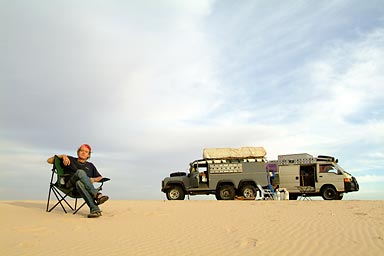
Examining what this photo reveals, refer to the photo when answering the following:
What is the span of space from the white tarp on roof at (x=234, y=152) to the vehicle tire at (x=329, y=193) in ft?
11.4

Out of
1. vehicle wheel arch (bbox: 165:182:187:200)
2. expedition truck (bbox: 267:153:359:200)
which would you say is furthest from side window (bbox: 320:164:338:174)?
vehicle wheel arch (bbox: 165:182:187:200)

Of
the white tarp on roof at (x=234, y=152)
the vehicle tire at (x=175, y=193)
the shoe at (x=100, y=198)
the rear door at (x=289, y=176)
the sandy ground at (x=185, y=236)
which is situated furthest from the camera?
the rear door at (x=289, y=176)

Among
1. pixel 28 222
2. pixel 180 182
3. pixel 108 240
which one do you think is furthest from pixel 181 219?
pixel 180 182

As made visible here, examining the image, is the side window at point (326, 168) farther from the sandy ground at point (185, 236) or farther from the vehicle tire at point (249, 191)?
the sandy ground at point (185, 236)

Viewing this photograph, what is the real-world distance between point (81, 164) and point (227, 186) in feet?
32.9

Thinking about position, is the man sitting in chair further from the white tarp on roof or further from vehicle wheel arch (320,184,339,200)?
vehicle wheel arch (320,184,339,200)

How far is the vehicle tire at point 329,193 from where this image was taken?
15820 millimetres

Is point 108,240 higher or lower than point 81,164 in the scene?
lower

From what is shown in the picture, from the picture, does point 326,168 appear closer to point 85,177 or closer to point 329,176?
point 329,176

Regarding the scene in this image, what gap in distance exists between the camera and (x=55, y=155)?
624cm

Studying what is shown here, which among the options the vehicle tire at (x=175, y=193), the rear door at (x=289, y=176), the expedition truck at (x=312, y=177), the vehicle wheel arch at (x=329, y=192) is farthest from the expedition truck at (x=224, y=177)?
the vehicle wheel arch at (x=329, y=192)

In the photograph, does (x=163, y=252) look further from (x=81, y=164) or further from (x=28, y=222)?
(x=81, y=164)

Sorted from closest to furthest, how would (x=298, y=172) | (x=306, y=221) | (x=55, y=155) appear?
(x=306, y=221) → (x=55, y=155) → (x=298, y=172)

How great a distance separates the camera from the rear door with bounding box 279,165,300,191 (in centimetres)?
1673
